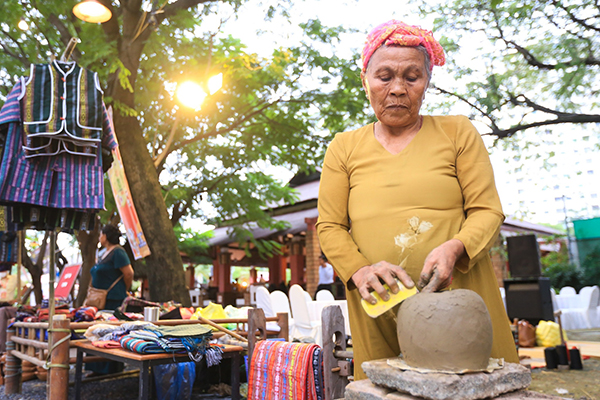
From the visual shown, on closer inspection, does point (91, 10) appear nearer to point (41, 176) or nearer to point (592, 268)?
point (41, 176)

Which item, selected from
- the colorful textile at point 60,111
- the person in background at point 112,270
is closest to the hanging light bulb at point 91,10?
the colorful textile at point 60,111

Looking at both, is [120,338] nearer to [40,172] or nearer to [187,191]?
[40,172]

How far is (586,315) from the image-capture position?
37.1ft

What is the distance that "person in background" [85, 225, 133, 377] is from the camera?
555 cm

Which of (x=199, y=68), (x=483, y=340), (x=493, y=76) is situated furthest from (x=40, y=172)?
(x=493, y=76)

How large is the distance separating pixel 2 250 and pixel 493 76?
7.70 metres

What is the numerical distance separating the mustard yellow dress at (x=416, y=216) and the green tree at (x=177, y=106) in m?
5.49

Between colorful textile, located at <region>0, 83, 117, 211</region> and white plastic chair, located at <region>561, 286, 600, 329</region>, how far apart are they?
11.0 meters

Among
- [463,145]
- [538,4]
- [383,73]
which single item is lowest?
[463,145]

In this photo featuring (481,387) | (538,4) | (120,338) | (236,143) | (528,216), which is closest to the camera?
(481,387)

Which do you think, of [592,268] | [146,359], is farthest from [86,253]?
[592,268]

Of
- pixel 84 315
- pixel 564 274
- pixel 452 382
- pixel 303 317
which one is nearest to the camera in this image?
pixel 452 382

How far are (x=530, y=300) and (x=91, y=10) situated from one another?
9.52 metres

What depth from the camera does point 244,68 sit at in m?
8.26
